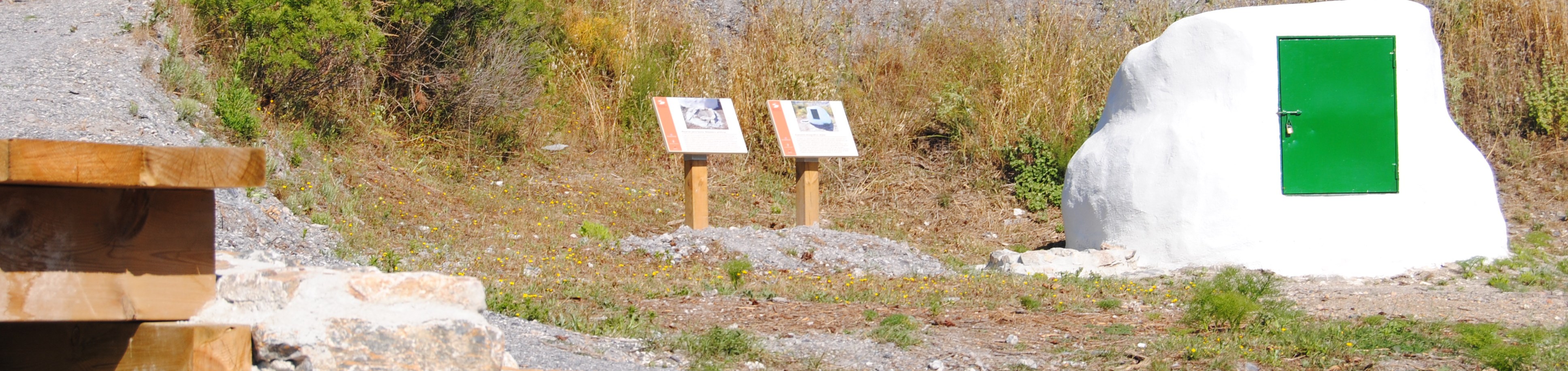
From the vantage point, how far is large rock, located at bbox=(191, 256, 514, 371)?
9.49 feet

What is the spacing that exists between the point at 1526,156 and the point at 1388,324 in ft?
24.6

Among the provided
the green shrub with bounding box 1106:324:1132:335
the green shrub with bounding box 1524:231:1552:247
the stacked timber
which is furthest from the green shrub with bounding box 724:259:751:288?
the green shrub with bounding box 1524:231:1552:247

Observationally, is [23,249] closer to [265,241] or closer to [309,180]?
[265,241]

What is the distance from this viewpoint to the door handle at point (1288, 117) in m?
8.03

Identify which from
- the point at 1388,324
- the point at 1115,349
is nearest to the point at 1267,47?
the point at 1388,324

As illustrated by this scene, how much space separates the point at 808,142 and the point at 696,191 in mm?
1148

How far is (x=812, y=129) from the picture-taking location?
10.1 meters

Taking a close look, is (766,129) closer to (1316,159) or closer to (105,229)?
(1316,159)

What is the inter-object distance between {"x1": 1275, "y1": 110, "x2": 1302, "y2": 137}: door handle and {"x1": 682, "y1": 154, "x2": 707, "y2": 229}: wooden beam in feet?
13.5

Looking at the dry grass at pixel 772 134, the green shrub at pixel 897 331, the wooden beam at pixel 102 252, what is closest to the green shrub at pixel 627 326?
the green shrub at pixel 897 331

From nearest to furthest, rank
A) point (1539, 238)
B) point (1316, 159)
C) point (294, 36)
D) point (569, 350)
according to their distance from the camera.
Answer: point (569, 350)
point (1316, 159)
point (1539, 238)
point (294, 36)

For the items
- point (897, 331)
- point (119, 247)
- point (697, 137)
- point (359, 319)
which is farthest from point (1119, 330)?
point (697, 137)

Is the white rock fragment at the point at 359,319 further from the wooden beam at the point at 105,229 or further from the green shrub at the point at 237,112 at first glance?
the green shrub at the point at 237,112

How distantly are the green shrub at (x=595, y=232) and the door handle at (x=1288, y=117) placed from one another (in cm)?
474
